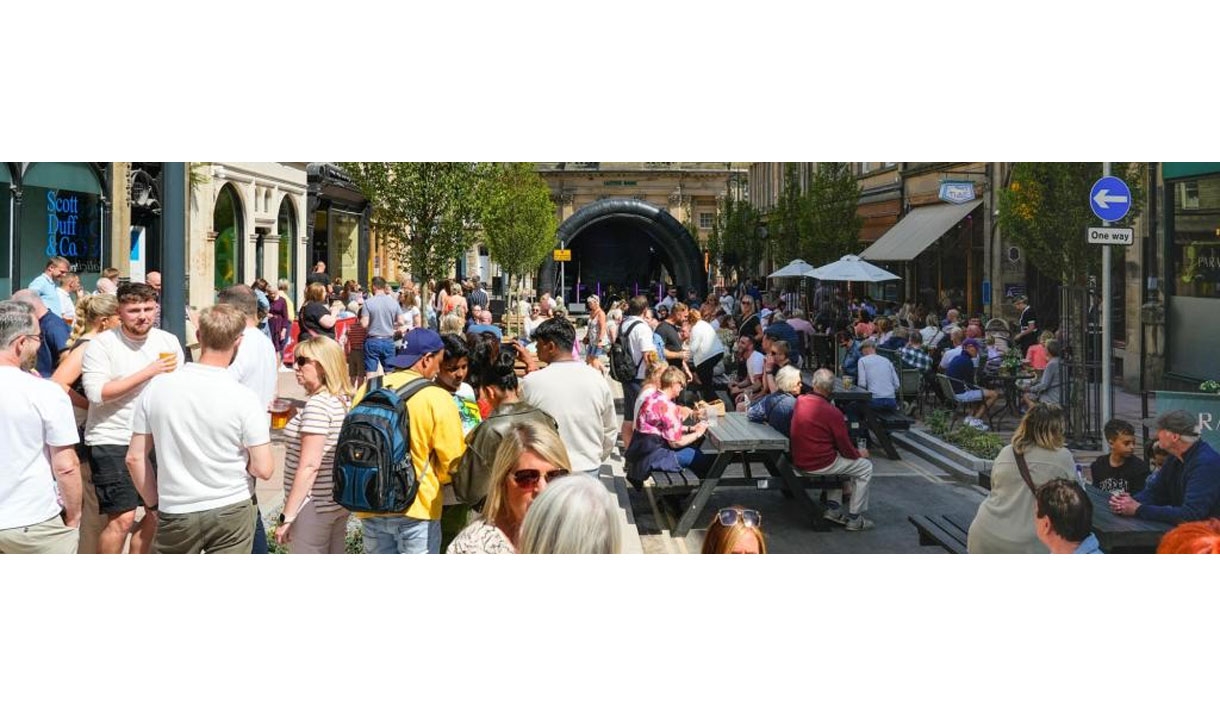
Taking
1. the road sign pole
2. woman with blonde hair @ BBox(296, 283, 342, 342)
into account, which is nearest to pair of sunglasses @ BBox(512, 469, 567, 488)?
the road sign pole

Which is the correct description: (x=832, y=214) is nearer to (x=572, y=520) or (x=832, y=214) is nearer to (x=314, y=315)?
(x=314, y=315)

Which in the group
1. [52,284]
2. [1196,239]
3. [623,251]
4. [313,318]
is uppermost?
[623,251]

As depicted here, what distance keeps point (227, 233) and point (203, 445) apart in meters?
5.78

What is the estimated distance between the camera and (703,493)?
832 centimetres

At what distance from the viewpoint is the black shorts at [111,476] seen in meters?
6.26

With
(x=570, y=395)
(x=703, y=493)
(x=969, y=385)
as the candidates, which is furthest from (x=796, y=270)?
(x=570, y=395)

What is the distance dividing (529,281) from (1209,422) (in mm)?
16154

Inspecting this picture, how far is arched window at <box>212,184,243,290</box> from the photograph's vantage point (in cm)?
1045

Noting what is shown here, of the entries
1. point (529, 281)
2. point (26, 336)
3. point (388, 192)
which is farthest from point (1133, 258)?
point (529, 281)

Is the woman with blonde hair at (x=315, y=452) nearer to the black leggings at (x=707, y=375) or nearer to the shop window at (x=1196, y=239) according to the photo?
Result: the shop window at (x=1196, y=239)

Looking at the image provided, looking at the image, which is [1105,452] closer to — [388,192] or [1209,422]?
[1209,422]

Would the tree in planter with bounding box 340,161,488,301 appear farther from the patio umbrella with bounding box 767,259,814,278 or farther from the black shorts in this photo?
the black shorts

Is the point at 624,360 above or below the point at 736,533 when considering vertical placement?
above

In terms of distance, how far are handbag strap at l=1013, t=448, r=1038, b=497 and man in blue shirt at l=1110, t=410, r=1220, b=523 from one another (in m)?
0.59
